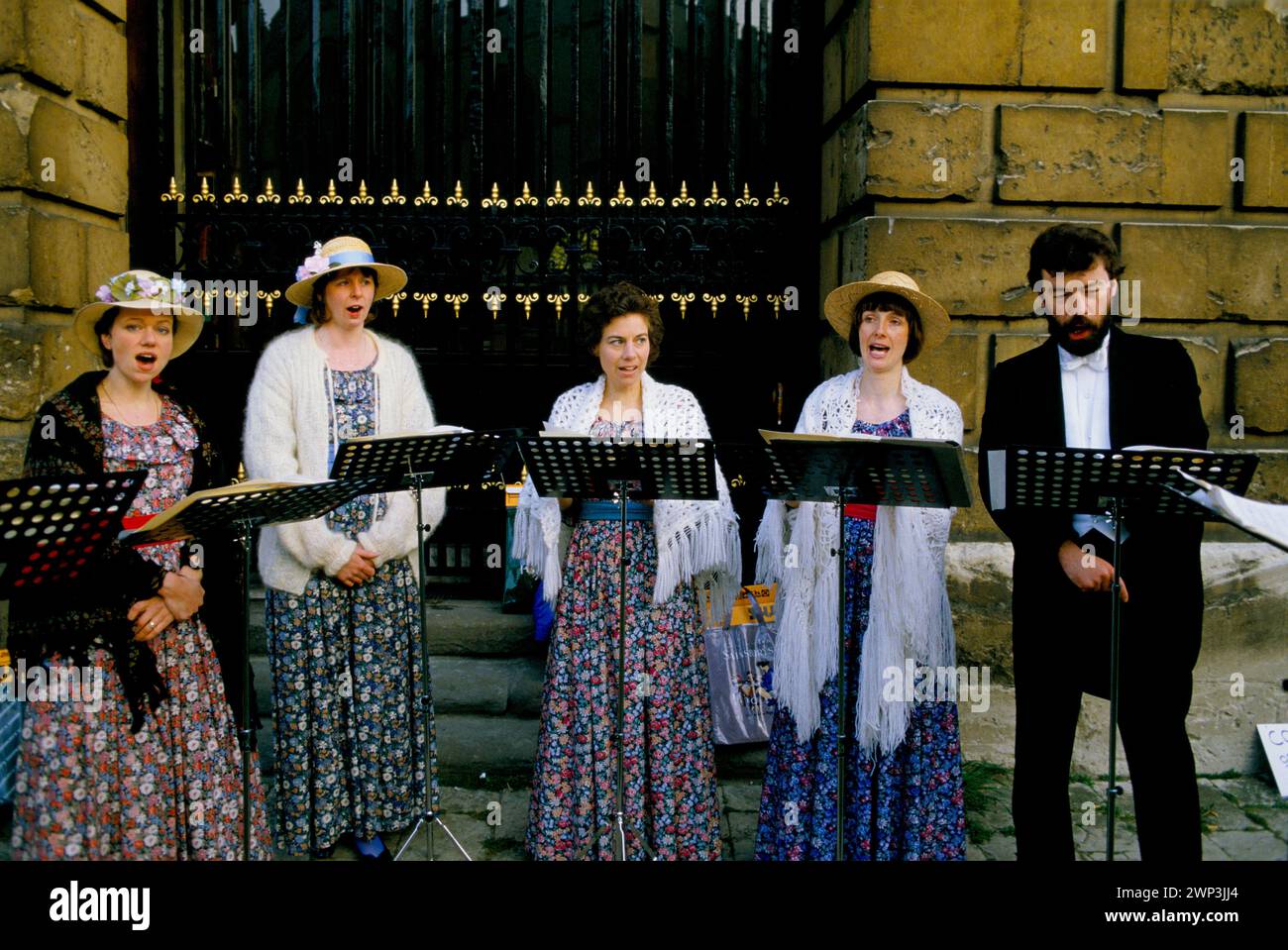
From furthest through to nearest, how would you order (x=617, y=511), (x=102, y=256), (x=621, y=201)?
(x=621, y=201), (x=102, y=256), (x=617, y=511)

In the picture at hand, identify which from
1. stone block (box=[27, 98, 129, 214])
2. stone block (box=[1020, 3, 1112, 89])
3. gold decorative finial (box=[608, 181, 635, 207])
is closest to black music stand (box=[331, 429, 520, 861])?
gold decorative finial (box=[608, 181, 635, 207])

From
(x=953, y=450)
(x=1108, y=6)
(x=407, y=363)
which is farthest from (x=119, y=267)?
(x=1108, y=6)

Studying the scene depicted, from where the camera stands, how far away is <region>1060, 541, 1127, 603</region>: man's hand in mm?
3725

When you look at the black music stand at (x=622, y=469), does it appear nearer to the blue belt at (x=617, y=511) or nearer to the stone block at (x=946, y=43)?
the blue belt at (x=617, y=511)

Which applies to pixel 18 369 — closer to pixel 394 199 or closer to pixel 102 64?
pixel 102 64

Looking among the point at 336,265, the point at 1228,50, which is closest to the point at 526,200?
the point at 336,265

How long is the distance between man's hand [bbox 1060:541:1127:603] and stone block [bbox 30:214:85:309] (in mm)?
4956

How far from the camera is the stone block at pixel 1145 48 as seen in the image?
5352 mm

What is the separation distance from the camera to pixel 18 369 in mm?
5340

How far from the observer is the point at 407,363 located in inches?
180

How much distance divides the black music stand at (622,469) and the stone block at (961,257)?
2.15 meters

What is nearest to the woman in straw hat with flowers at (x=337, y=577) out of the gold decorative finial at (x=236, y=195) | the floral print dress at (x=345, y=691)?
the floral print dress at (x=345, y=691)

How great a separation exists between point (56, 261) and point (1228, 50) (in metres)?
6.03

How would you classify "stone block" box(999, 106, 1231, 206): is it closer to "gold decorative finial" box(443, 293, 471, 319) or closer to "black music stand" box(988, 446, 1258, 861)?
"black music stand" box(988, 446, 1258, 861)
